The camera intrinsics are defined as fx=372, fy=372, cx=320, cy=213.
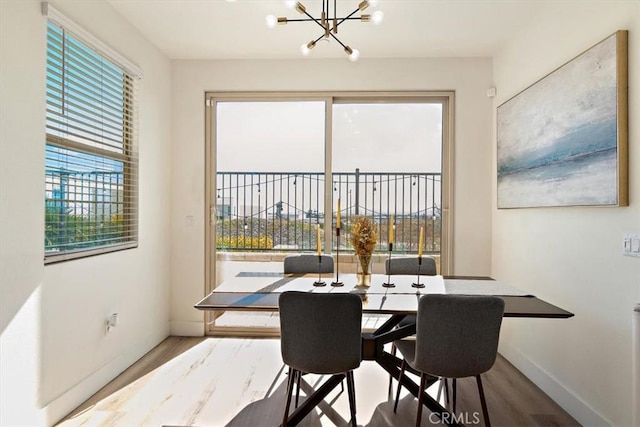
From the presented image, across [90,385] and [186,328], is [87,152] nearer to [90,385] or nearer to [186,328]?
[90,385]

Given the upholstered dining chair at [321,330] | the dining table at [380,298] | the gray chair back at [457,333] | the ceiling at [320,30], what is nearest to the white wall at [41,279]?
the ceiling at [320,30]

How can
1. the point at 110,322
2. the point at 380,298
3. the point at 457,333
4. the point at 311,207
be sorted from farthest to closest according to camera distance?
the point at 311,207
the point at 110,322
the point at 380,298
the point at 457,333

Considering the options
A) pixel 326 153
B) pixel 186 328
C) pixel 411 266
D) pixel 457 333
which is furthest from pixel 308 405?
pixel 326 153

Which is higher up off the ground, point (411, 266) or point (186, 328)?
point (411, 266)

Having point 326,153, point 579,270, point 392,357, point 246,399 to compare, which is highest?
point 326,153

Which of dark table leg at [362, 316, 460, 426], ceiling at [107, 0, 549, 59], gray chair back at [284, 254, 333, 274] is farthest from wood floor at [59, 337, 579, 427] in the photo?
ceiling at [107, 0, 549, 59]

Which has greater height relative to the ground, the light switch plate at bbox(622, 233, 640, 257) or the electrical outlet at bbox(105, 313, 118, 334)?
the light switch plate at bbox(622, 233, 640, 257)

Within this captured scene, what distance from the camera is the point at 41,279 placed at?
7.00 feet

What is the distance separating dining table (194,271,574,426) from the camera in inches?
76.3

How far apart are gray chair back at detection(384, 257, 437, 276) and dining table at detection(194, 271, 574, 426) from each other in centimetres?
21

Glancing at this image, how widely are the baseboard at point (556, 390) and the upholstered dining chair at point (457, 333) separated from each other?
912mm

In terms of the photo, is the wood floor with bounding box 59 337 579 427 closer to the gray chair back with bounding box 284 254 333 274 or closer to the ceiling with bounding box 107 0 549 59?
the gray chair back with bounding box 284 254 333 274

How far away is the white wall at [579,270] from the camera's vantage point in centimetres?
195

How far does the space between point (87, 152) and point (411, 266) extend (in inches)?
99.6
